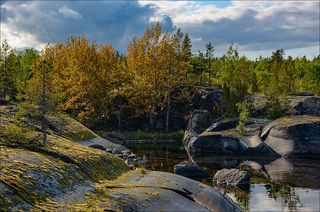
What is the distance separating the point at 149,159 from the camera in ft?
151

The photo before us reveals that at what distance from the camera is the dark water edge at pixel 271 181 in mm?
26641

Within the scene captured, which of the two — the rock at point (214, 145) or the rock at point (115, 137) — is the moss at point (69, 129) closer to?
the rock at point (115, 137)

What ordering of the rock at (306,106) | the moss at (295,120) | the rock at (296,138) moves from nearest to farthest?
the rock at (296,138), the moss at (295,120), the rock at (306,106)

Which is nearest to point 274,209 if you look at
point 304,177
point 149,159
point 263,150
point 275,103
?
point 304,177

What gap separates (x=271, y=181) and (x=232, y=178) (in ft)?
14.2

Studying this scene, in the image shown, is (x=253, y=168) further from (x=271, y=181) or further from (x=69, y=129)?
(x=69, y=129)

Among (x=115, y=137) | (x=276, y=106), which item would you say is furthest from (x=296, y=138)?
(x=115, y=137)

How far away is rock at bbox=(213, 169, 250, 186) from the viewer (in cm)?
3256

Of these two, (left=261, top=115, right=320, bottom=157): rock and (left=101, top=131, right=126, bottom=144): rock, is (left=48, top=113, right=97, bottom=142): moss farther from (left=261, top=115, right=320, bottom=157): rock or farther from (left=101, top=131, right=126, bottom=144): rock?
(left=261, top=115, right=320, bottom=157): rock

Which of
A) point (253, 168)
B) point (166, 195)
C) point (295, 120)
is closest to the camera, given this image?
point (166, 195)

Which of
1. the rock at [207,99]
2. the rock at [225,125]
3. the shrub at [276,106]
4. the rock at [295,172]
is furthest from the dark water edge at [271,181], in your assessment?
the rock at [207,99]

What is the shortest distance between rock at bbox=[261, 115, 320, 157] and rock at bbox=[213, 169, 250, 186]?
19.0m

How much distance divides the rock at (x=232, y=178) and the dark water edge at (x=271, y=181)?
744 millimetres

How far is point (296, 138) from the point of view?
5059cm
